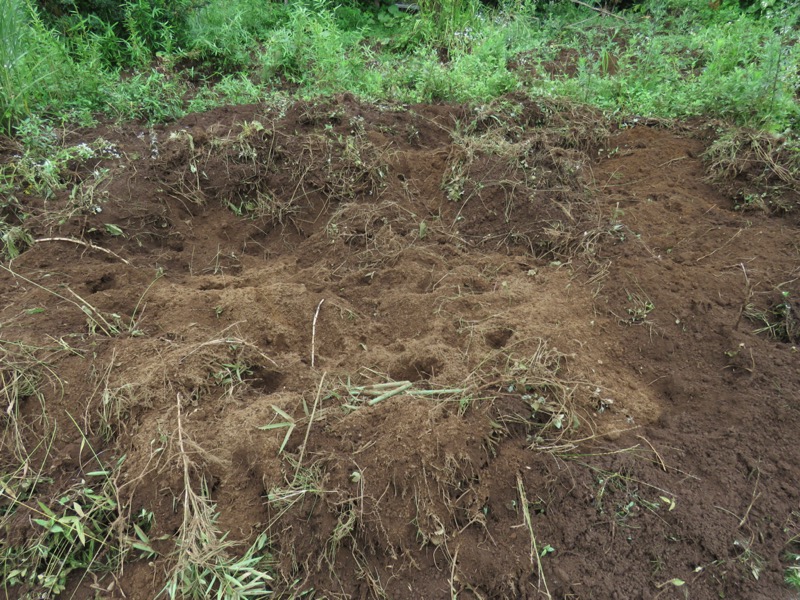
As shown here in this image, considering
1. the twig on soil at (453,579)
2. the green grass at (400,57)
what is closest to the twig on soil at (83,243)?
the green grass at (400,57)

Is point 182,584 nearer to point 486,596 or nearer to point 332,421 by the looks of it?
point 332,421

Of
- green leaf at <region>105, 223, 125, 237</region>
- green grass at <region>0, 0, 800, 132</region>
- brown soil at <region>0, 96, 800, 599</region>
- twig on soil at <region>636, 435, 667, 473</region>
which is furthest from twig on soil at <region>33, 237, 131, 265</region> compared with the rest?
twig on soil at <region>636, 435, 667, 473</region>

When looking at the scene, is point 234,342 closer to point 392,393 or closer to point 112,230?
point 392,393

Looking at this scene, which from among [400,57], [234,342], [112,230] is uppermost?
[400,57]

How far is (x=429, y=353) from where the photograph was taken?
240 centimetres

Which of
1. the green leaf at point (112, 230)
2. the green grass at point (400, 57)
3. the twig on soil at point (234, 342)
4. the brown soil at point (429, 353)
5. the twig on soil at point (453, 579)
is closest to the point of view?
the twig on soil at point (453, 579)

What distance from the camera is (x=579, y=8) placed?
6648mm

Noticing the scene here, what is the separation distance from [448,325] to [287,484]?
1070 mm

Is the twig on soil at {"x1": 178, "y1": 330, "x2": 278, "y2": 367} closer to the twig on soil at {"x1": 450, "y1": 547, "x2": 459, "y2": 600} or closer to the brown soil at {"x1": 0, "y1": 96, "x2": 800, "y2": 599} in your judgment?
the brown soil at {"x1": 0, "y1": 96, "x2": 800, "y2": 599}

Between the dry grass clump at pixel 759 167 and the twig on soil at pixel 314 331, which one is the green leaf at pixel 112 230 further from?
the dry grass clump at pixel 759 167

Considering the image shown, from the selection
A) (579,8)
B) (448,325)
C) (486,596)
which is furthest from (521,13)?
(486,596)

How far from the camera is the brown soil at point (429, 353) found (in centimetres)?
186

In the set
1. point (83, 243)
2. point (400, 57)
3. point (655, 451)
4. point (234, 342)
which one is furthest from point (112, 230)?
point (400, 57)

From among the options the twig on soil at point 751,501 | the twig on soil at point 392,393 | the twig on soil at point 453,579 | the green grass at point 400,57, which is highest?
the green grass at point 400,57
